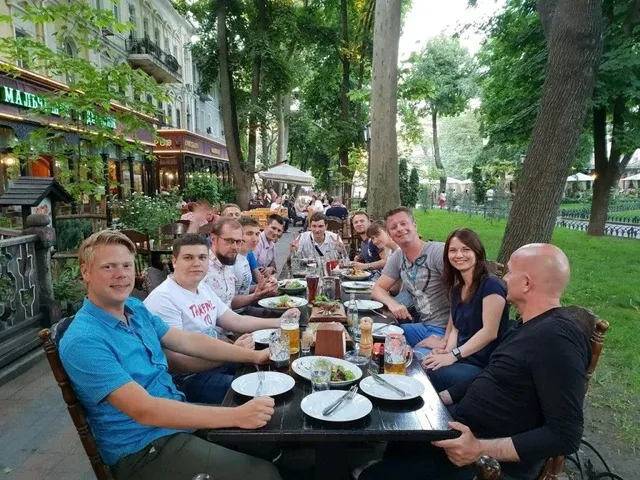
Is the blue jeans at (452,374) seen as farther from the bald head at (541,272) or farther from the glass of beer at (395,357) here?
the bald head at (541,272)

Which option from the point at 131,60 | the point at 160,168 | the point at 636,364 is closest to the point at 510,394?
the point at 636,364

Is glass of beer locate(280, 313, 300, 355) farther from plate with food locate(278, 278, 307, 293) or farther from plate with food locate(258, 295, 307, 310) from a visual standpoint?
plate with food locate(278, 278, 307, 293)

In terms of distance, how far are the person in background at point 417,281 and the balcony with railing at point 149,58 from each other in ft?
57.6

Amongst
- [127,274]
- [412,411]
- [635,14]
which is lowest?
[412,411]

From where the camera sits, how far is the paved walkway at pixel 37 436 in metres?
2.75

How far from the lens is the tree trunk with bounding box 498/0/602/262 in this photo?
14.9 ft

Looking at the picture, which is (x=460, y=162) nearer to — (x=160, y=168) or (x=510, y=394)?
(x=160, y=168)

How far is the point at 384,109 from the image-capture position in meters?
8.55

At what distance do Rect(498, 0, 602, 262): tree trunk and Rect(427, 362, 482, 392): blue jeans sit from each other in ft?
9.52

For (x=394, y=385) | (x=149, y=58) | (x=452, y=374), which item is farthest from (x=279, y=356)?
(x=149, y=58)

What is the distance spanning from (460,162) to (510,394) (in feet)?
221

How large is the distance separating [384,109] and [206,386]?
283 inches

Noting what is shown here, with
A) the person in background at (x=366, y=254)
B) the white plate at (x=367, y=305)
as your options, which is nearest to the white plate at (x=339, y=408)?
the white plate at (x=367, y=305)

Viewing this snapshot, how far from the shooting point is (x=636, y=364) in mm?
4484
